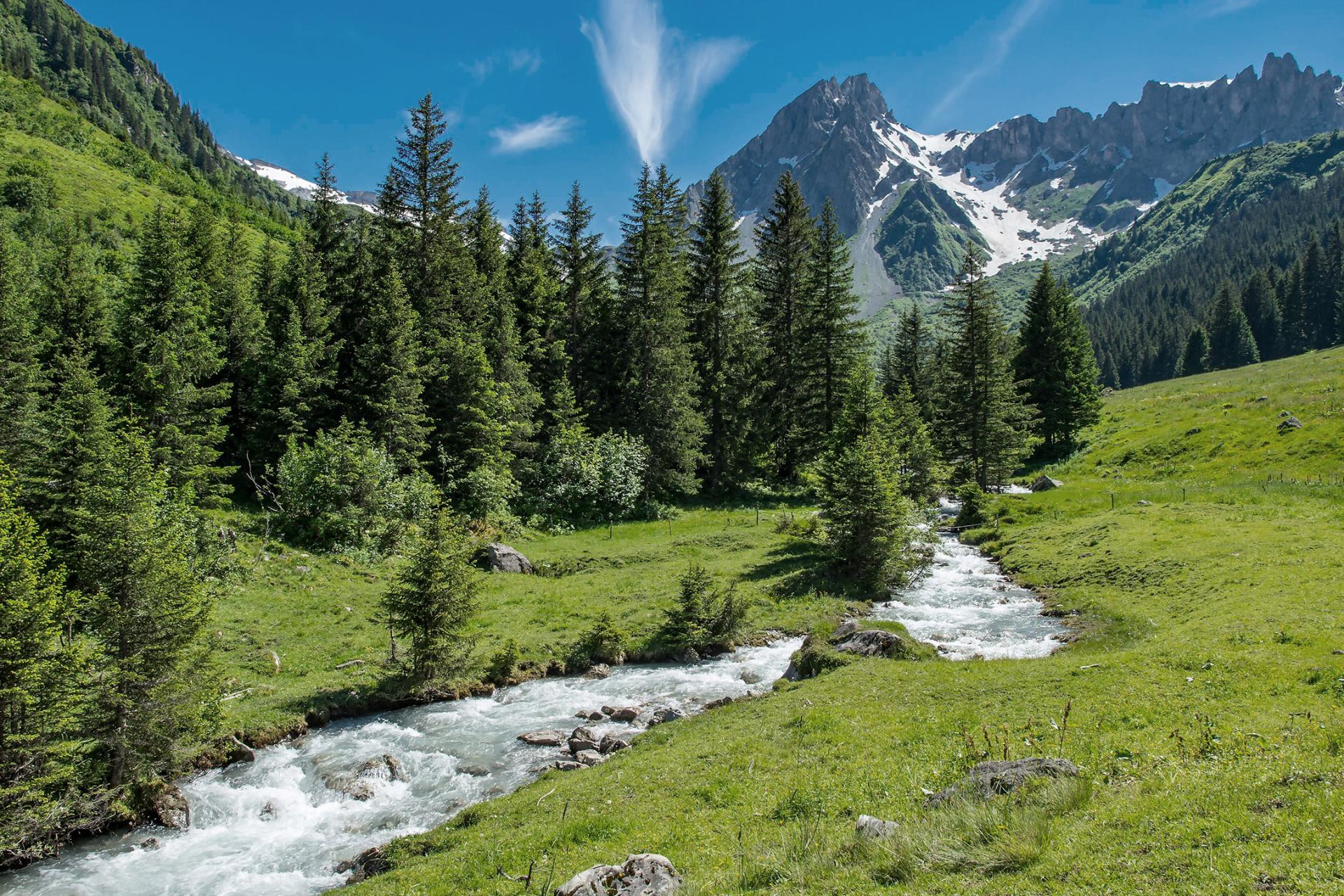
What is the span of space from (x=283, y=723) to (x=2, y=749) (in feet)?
22.9

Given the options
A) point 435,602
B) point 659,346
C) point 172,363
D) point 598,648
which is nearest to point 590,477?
point 659,346

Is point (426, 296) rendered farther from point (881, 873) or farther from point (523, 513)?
point (881, 873)

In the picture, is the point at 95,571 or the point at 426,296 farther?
the point at 426,296

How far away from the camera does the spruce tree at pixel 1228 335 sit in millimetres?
123125

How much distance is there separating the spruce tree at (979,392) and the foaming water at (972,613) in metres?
17.0

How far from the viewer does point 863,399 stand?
A: 38.4m

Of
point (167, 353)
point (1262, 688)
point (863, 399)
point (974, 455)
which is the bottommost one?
point (1262, 688)

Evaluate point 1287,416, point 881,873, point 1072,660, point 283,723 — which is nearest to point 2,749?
point 283,723

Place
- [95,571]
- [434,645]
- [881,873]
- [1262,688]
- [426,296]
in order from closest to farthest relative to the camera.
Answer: [881,873] < [1262,688] < [95,571] < [434,645] < [426,296]

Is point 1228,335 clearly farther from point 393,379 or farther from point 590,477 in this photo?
point 393,379

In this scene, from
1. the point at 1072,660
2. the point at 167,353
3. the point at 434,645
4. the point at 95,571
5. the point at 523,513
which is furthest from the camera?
the point at 523,513

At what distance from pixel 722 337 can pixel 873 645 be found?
38.5m

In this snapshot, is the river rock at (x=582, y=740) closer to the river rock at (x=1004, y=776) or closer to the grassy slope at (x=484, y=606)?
the grassy slope at (x=484, y=606)

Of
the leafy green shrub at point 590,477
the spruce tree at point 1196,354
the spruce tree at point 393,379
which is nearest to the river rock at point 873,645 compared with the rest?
the leafy green shrub at point 590,477
